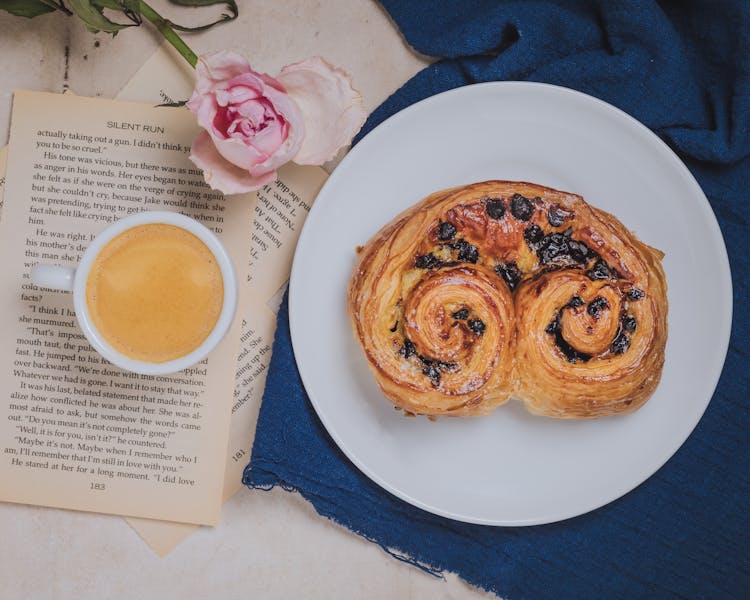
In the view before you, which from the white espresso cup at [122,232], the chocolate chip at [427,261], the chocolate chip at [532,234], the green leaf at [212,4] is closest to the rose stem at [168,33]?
the green leaf at [212,4]

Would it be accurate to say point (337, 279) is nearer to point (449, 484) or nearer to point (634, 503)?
point (449, 484)

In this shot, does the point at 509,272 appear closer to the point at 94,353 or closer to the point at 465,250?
the point at 465,250

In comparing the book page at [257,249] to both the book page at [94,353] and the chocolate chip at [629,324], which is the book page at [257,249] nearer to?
the book page at [94,353]

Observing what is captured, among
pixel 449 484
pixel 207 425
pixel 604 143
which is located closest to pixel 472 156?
pixel 604 143

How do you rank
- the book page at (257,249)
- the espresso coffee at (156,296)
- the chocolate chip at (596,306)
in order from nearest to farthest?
the chocolate chip at (596,306) < the espresso coffee at (156,296) < the book page at (257,249)

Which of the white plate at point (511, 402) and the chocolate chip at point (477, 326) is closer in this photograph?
the chocolate chip at point (477, 326)
